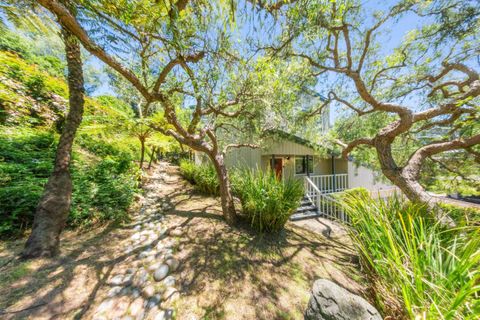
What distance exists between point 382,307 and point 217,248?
2.36 meters

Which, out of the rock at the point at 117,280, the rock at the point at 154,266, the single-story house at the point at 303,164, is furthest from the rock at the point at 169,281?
the single-story house at the point at 303,164

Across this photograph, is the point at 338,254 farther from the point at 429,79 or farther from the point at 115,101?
the point at 115,101

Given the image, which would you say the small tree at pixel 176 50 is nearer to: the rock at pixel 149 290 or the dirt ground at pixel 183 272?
the dirt ground at pixel 183 272

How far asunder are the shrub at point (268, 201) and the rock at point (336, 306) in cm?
174

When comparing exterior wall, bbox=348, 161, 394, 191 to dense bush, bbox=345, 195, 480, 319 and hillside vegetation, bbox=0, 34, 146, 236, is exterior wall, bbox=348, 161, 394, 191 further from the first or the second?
hillside vegetation, bbox=0, 34, 146, 236

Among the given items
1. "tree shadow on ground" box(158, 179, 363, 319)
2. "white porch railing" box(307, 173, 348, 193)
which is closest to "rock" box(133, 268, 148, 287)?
"tree shadow on ground" box(158, 179, 363, 319)

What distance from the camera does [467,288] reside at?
125 cm

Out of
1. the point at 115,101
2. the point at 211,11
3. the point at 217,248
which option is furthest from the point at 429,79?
the point at 115,101

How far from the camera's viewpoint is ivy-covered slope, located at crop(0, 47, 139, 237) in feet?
8.93

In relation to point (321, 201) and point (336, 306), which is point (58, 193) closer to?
point (336, 306)

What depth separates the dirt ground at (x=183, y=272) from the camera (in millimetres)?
1847

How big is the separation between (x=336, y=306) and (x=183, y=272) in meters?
2.02

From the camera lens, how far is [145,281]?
88.7 inches

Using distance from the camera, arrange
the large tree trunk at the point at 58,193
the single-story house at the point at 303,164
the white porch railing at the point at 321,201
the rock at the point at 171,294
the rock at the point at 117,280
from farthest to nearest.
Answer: the single-story house at the point at 303,164
the white porch railing at the point at 321,201
the large tree trunk at the point at 58,193
the rock at the point at 117,280
the rock at the point at 171,294
